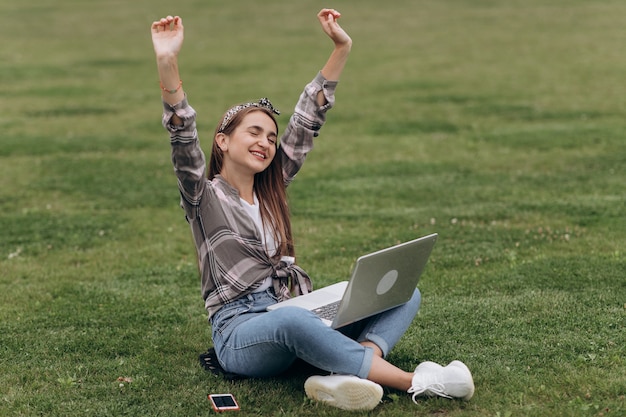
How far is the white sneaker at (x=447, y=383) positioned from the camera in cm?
494

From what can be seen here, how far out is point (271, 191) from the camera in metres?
5.73

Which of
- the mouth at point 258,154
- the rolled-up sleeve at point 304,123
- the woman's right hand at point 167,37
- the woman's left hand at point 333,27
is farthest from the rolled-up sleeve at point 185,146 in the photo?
the woman's left hand at point 333,27

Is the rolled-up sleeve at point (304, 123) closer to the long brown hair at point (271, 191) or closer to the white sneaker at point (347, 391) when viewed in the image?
the long brown hair at point (271, 191)

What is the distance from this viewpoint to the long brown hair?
557 centimetres

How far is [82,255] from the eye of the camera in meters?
9.01

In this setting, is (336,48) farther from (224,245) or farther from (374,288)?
(374,288)

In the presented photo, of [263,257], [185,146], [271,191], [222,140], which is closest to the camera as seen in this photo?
[185,146]

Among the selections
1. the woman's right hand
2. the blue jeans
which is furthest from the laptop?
the woman's right hand

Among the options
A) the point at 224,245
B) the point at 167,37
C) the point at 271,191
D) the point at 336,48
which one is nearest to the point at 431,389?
the point at 224,245

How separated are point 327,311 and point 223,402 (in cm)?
79

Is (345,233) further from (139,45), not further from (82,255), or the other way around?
(139,45)

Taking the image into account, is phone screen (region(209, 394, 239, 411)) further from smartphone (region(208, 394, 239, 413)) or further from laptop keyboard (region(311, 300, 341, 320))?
laptop keyboard (region(311, 300, 341, 320))

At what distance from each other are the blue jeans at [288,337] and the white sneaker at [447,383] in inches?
12.0

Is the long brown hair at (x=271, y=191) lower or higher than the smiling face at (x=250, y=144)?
lower
